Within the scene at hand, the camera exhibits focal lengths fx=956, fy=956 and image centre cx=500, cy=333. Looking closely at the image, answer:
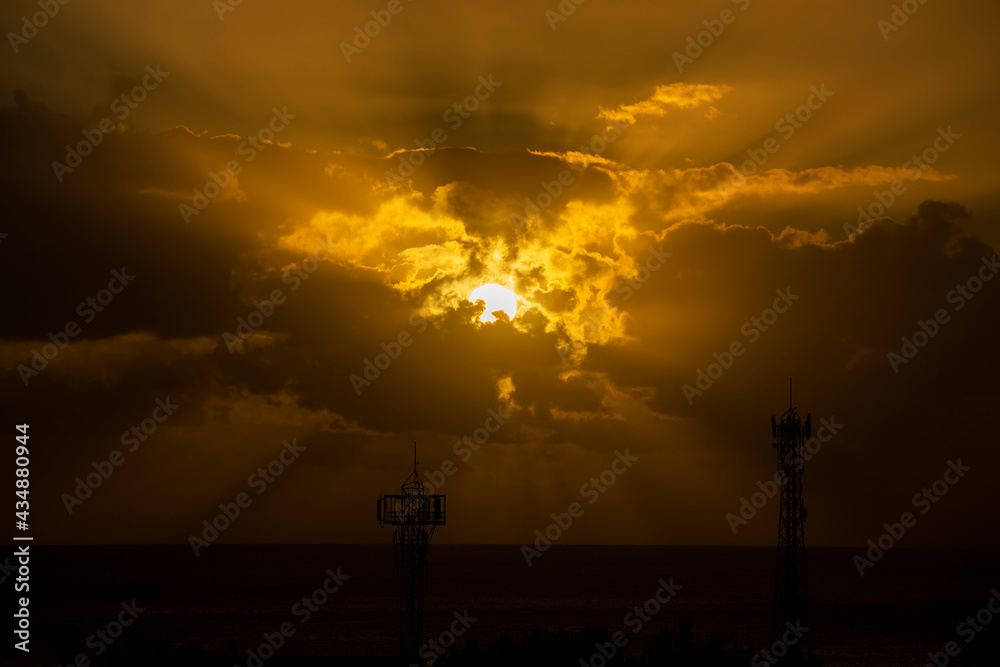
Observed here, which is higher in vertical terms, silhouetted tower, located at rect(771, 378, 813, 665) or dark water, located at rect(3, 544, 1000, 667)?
dark water, located at rect(3, 544, 1000, 667)

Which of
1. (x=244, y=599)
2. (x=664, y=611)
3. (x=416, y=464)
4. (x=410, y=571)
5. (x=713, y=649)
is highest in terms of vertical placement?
(x=244, y=599)

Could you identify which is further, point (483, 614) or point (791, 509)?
point (483, 614)

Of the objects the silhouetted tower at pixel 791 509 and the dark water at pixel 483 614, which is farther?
the dark water at pixel 483 614

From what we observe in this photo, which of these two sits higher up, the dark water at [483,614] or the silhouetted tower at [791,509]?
the dark water at [483,614]

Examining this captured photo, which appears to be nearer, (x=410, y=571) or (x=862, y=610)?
(x=410, y=571)

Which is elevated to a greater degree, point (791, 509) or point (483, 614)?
point (483, 614)

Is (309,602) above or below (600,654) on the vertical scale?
above

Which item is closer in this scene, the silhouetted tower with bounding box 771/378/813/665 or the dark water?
the silhouetted tower with bounding box 771/378/813/665

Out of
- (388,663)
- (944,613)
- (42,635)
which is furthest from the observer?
(944,613)

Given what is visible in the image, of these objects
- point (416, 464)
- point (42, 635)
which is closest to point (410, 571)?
point (416, 464)

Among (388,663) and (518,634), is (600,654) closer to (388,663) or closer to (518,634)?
(388,663)

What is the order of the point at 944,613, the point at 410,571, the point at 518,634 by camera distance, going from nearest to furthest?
the point at 410,571 < the point at 518,634 < the point at 944,613

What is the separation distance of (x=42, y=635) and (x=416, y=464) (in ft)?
254

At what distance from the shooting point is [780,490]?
170ft
